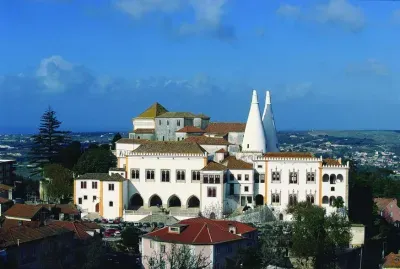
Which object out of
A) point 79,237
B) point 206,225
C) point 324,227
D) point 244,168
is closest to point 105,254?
point 79,237

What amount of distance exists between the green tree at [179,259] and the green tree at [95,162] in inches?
802

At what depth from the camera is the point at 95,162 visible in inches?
2120

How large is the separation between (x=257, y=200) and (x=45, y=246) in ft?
61.5

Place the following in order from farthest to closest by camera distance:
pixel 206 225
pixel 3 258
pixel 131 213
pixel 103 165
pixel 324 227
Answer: pixel 103 165, pixel 131 213, pixel 324 227, pixel 206 225, pixel 3 258

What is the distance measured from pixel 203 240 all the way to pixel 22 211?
13384 mm

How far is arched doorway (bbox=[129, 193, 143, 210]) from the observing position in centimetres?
4924

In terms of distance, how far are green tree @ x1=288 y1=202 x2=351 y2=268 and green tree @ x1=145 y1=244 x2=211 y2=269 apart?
6129 millimetres

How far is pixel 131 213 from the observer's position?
156ft

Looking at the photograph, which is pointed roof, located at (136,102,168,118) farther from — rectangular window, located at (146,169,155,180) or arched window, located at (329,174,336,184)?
arched window, located at (329,174,336,184)

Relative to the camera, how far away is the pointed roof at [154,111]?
2422 inches

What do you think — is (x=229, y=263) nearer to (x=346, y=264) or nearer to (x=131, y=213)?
(x=346, y=264)

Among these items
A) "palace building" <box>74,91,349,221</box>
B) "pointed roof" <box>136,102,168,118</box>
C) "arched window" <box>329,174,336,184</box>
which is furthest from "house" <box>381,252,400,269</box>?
"pointed roof" <box>136,102,168,118</box>

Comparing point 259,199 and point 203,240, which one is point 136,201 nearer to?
point 259,199

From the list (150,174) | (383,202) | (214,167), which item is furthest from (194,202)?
(383,202)
